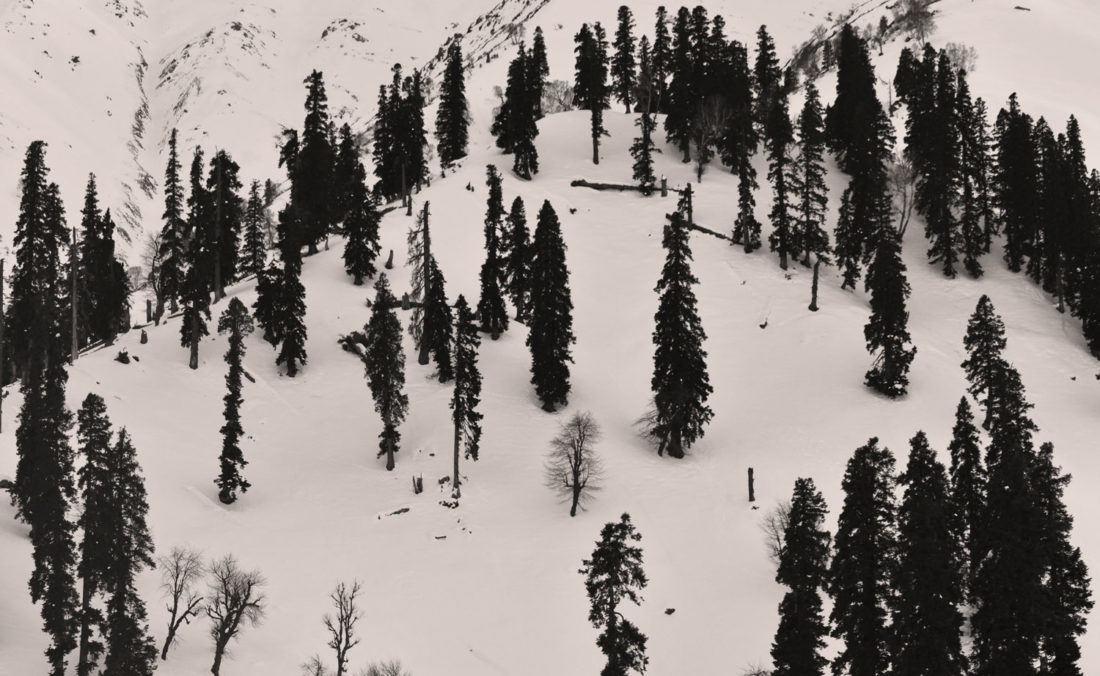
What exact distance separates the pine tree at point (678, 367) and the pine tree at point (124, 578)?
109 ft

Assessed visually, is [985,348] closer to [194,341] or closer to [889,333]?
[889,333]

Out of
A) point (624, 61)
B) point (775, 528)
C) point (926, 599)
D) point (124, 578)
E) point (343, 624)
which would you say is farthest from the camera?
point (624, 61)

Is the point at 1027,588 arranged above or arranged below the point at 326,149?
below

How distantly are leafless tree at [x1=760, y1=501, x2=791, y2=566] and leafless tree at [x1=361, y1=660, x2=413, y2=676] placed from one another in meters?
19.9

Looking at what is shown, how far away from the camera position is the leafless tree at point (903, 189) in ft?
280

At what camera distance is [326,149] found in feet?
273

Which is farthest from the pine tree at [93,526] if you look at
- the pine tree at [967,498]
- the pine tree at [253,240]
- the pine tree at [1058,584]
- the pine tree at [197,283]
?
the pine tree at [253,240]

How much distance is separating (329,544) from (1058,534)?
119 feet

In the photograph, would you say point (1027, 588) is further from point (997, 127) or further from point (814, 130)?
point (997, 127)

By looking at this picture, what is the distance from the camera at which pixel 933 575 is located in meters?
27.0

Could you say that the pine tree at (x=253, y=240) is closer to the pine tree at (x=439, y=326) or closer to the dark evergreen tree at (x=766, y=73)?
the pine tree at (x=439, y=326)

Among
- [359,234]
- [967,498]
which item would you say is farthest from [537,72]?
[967,498]

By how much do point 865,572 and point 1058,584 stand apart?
735 cm

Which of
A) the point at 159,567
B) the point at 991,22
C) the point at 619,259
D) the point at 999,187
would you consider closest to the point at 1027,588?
the point at 159,567
